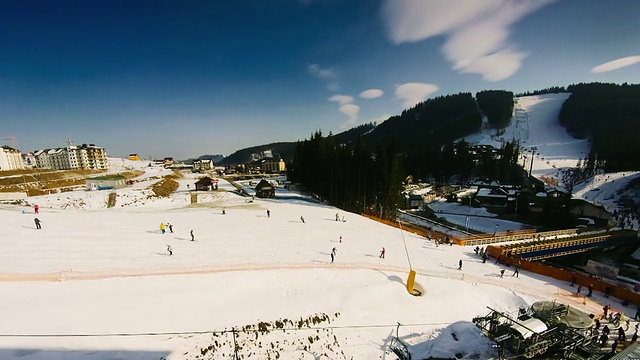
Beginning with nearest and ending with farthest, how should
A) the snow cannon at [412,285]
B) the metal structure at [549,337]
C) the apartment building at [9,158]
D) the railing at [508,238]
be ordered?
the metal structure at [549,337] → the snow cannon at [412,285] → the railing at [508,238] → the apartment building at [9,158]

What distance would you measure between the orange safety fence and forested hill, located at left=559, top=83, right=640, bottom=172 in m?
94.5

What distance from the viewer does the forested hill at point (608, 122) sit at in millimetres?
83375

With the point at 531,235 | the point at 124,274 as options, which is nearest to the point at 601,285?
the point at 531,235

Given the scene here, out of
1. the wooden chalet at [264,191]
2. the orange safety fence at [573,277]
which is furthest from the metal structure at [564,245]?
the wooden chalet at [264,191]

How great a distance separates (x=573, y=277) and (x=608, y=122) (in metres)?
187

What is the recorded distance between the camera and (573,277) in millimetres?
21312

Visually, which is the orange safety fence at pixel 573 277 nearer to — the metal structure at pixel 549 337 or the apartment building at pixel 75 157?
the metal structure at pixel 549 337

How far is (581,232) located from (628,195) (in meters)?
41.5

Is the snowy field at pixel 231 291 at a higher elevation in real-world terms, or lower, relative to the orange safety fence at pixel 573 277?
higher

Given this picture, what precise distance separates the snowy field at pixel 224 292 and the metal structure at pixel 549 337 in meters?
2.04

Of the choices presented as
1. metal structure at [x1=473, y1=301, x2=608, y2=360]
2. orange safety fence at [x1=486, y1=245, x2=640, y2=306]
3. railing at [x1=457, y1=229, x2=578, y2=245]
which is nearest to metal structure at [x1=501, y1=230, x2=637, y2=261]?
railing at [x1=457, y1=229, x2=578, y2=245]

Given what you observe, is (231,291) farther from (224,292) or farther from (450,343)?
(450,343)

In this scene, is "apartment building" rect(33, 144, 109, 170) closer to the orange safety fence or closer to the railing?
the railing

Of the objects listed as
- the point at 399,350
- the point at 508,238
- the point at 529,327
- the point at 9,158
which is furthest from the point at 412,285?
the point at 9,158
